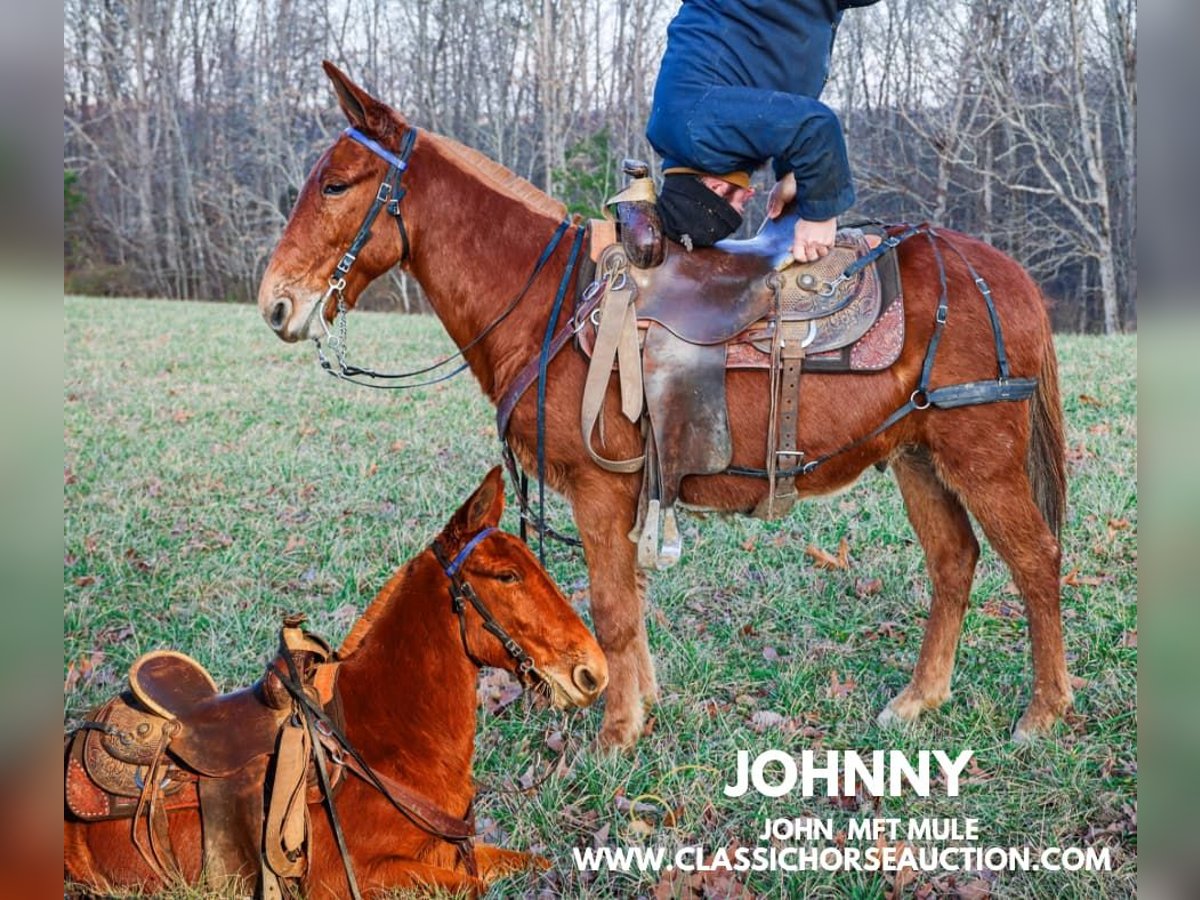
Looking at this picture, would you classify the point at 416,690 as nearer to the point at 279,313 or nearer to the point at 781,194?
the point at 279,313

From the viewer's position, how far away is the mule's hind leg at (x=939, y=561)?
3.32 meters

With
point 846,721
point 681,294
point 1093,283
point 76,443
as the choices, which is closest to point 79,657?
point 76,443

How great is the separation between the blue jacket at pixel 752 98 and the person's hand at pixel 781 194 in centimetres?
18

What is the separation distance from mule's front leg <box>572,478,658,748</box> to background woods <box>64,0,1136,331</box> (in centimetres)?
123

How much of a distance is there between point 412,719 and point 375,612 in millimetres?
287

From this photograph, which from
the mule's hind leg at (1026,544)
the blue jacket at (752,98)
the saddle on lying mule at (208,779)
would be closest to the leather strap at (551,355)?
the blue jacket at (752,98)

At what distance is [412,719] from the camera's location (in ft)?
7.81

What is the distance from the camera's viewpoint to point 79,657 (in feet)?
10.6

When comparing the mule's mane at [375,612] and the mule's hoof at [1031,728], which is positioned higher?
the mule's mane at [375,612]

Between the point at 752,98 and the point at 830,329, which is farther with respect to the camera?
the point at 830,329

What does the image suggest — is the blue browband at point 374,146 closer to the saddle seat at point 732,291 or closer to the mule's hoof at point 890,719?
the saddle seat at point 732,291

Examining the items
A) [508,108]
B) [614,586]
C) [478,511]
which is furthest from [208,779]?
[508,108]
